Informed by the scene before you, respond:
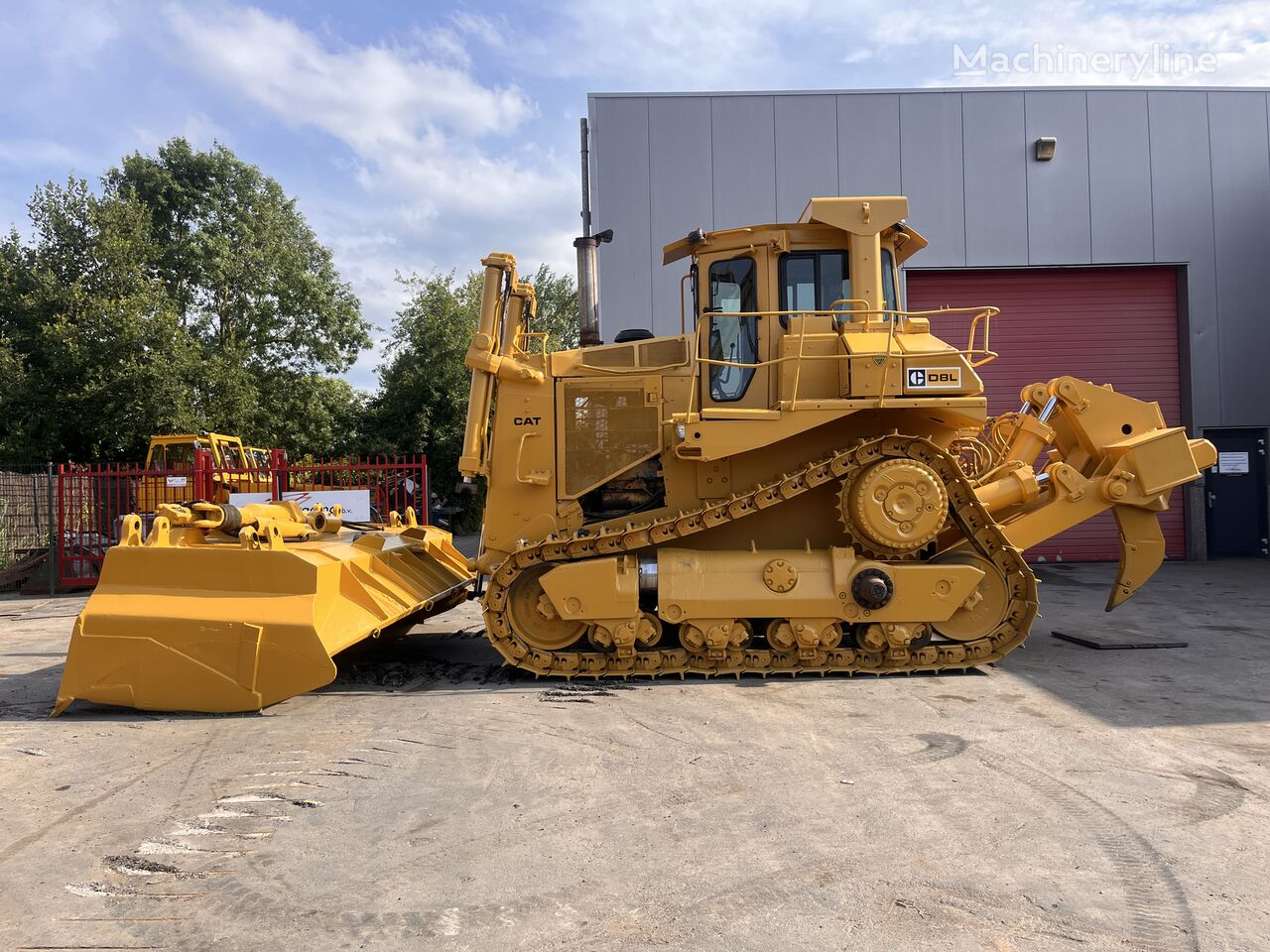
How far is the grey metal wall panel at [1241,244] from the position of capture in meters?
14.7

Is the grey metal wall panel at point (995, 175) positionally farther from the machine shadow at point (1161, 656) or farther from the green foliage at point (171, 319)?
the green foliage at point (171, 319)

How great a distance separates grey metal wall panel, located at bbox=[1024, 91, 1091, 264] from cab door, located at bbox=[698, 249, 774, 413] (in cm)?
1018

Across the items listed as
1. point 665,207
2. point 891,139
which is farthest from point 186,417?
point 891,139

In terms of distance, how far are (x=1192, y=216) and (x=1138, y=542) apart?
1113cm

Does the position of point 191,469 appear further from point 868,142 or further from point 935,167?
point 935,167

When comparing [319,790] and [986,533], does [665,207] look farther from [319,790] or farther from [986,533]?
[319,790]

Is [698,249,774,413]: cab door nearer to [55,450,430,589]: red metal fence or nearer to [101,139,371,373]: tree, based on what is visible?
[55,450,430,589]: red metal fence

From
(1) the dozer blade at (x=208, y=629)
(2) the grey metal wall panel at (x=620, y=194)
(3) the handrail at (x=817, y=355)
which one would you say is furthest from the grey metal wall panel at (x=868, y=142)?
(1) the dozer blade at (x=208, y=629)

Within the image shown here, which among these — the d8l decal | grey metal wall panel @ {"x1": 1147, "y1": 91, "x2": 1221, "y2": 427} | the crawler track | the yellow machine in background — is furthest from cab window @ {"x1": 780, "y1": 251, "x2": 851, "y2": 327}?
grey metal wall panel @ {"x1": 1147, "y1": 91, "x2": 1221, "y2": 427}

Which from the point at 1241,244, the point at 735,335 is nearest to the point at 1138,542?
the point at 735,335

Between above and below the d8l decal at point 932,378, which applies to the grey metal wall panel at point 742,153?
above

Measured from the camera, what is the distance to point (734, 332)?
7.05 metres

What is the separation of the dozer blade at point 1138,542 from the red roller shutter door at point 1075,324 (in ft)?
27.4

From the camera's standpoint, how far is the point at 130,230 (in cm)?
2311
